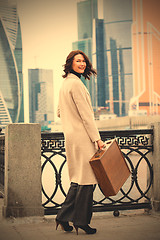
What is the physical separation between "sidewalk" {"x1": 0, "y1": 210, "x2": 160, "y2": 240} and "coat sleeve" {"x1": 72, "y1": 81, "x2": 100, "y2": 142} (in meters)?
0.93

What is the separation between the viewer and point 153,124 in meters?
4.98

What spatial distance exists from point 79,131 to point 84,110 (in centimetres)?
21

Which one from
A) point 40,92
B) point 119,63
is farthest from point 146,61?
point 40,92

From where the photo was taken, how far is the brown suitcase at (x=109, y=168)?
358 cm

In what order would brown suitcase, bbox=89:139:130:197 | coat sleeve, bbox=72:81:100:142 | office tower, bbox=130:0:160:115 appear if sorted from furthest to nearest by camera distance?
1. office tower, bbox=130:0:160:115
2. coat sleeve, bbox=72:81:100:142
3. brown suitcase, bbox=89:139:130:197

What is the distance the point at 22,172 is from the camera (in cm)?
437

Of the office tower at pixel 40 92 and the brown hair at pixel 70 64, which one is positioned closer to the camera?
the brown hair at pixel 70 64

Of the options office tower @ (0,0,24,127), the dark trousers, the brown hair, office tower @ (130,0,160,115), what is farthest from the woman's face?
office tower @ (130,0,160,115)

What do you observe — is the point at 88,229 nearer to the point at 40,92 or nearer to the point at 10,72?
the point at 10,72

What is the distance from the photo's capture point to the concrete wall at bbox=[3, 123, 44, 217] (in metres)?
4.34

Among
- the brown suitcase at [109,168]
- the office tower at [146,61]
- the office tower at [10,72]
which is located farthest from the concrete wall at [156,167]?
the office tower at [146,61]

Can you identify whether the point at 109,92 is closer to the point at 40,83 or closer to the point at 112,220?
the point at 40,83

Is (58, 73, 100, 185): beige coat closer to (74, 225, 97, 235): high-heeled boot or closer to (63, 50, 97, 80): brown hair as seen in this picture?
(63, 50, 97, 80): brown hair

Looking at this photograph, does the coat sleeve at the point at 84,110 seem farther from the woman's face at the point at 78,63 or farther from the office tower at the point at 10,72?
the office tower at the point at 10,72
